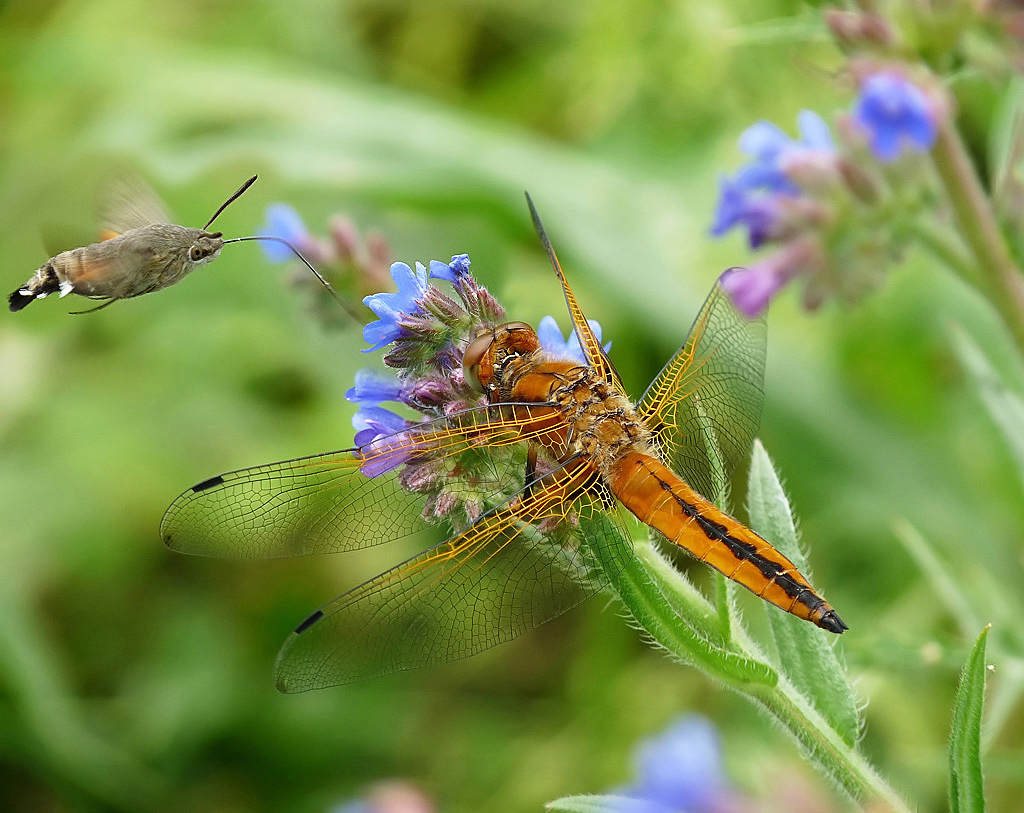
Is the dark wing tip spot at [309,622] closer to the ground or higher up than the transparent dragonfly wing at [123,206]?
closer to the ground

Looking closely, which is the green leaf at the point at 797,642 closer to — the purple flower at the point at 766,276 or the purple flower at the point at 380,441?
the purple flower at the point at 766,276

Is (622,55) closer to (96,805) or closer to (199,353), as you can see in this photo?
(199,353)

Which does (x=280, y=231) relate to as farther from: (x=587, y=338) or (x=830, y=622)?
(x=830, y=622)

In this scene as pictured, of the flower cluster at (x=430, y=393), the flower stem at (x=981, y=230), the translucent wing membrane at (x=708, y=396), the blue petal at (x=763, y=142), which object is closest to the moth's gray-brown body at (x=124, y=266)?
the flower cluster at (x=430, y=393)

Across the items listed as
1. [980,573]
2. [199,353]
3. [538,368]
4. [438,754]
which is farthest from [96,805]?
[980,573]

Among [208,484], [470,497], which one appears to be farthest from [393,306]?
[208,484]

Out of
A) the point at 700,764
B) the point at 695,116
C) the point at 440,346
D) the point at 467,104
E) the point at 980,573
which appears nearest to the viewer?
the point at 700,764
